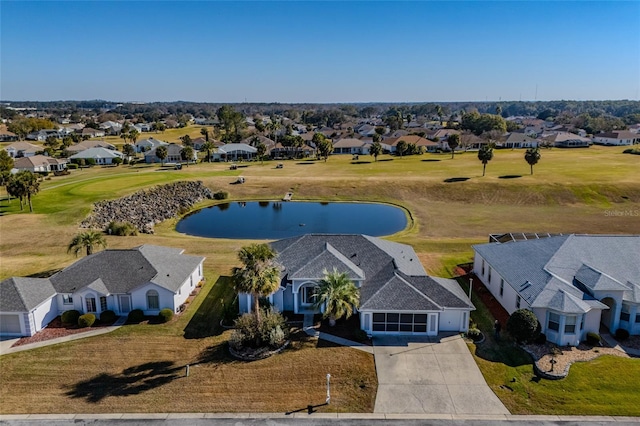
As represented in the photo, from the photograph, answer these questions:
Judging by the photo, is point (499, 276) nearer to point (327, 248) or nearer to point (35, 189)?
point (327, 248)

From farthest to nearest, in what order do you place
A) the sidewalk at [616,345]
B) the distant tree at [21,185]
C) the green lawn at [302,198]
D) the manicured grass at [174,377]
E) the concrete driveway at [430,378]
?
the distant tree at [21,185] → the sidewalk at [616,345] → the green lawn at [302,198] → the manicured grass at [174,377] → the concrete driveway at [430,378]

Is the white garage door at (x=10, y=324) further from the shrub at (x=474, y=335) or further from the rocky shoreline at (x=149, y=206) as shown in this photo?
the shrub at (x=474, y=335)

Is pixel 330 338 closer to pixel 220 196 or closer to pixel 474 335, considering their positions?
pixel 474 335

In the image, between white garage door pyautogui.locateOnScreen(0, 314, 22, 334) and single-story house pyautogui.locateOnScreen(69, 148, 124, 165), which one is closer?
white garage door pyautogui.locateOnScreen(0, 314, 22, 334)

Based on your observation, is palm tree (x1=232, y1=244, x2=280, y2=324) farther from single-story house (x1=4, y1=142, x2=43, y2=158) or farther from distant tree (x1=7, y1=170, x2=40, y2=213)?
single-story house (x1=4, y1=142, x2=43, y2=158)

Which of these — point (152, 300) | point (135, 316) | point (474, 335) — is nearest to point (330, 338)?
point (474, 335)

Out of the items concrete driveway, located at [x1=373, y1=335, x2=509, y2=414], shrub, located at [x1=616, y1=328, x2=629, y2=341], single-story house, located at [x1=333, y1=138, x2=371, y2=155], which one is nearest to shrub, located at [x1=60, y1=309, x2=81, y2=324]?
concrete driveway, located at [x1=373, y1=335, x2=509, y2=414]

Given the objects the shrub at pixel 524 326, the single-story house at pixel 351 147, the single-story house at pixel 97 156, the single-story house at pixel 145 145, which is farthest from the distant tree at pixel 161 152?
the shrub at pixel 524 326
